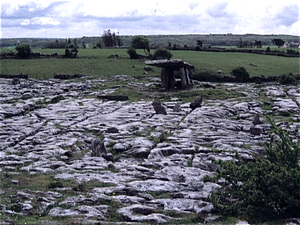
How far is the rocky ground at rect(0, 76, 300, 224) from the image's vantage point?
448 inches

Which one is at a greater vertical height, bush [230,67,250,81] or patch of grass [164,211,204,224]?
bush [230,67,250,81]

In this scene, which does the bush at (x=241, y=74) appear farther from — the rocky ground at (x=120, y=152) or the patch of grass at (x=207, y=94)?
the rocky ground at (x=120, y=152)

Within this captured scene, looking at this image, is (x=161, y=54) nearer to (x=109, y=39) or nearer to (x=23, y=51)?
(x=23, y=51)

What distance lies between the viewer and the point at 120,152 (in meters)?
18.3

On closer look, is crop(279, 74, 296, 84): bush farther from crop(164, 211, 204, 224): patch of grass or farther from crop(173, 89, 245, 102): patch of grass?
crop(164, 211, 204, 224): patch of grass

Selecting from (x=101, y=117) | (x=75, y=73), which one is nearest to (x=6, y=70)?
(x=75, y=73)

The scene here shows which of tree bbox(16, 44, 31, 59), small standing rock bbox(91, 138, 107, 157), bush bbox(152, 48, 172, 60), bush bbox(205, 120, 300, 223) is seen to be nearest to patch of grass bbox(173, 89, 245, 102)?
small standing rock bbox(91, 138, 107, 157)

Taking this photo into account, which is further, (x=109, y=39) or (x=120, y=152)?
(x=109, y=39)

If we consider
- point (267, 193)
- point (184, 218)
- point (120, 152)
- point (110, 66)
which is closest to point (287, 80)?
point (110, 66)

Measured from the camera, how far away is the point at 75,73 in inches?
1873

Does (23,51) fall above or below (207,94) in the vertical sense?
above

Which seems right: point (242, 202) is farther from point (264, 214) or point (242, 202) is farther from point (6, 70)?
point (6, 70)

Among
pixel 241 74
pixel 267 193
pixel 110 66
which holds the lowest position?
pixel 267 193

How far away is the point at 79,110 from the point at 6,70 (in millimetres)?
23238
